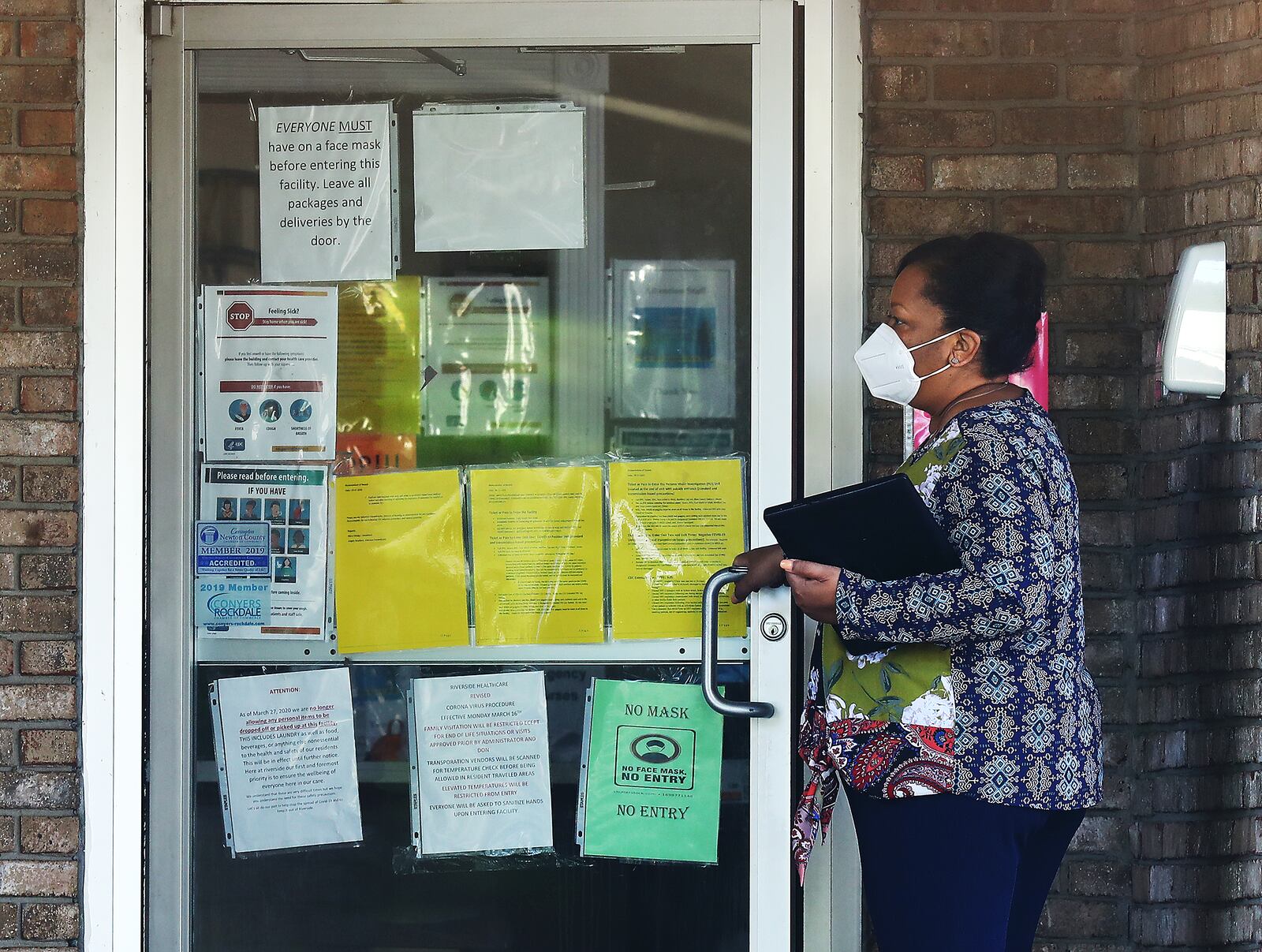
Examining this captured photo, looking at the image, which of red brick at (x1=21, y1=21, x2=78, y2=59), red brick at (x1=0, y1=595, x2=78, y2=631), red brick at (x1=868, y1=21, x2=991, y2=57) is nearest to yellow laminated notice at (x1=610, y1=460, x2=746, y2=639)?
red brick at (x1=868, y1=21, x2=991, y2=57)

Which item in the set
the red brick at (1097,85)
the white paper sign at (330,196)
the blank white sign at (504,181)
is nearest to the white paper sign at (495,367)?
the blank white sign at (504,181)

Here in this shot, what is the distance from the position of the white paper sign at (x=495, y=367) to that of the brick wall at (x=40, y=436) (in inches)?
32.7

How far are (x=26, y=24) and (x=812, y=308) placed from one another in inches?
74.6

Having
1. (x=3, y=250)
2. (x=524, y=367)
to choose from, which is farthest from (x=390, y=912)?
(x=3, y=250)

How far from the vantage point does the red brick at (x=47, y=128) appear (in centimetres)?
279

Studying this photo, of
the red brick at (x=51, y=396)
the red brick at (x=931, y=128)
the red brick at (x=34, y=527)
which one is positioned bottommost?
the red brick at (x=34, y=527)

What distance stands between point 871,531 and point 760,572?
0.53 metres

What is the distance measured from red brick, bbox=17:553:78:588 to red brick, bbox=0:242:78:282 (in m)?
0.63

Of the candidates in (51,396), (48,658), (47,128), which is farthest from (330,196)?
(48,658)

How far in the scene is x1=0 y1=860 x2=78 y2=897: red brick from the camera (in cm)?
Result: 280

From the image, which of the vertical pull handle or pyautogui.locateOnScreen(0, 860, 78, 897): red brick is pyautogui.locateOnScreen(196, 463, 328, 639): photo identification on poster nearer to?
pyautogui.locateOnScreen(0, 860, 78, 897): red brick

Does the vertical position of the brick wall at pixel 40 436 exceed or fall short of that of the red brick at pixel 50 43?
it falls short

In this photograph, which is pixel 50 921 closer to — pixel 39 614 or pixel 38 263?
pixel 39 614

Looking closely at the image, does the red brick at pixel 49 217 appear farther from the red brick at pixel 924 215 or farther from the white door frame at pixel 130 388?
the red brick at pixel 924 215
